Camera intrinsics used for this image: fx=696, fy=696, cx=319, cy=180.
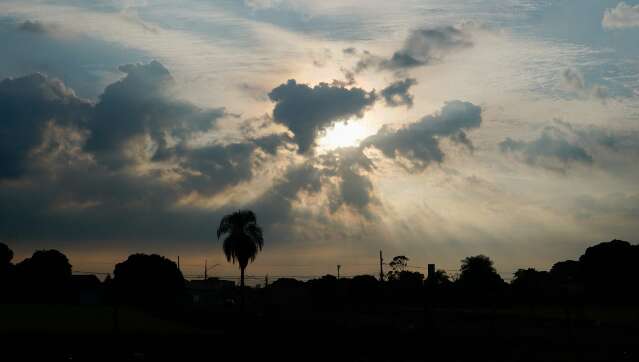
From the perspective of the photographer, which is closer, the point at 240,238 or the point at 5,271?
the point at 240,238

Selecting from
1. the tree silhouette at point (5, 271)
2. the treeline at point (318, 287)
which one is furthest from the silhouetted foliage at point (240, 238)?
the tree silhouette at point (5, 271)

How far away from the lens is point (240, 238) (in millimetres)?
66750

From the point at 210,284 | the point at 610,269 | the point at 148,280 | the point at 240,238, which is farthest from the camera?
the point at 210,284

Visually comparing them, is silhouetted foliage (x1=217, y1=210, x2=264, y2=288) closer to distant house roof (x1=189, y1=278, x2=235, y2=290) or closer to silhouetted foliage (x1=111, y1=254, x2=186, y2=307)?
silhouetted foliage (x1=111, y1=254, x2=186, y2=307)

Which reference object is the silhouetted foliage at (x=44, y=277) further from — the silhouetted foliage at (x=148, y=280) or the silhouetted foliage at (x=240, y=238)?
the silhouetted foliage at (x=240, y=238)

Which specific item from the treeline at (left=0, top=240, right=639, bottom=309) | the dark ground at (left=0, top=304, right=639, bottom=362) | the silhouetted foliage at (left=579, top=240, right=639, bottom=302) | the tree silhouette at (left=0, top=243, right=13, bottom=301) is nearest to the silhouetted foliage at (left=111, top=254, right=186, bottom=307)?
the treeline at (left=0, top=240, right=639, bottom=309)

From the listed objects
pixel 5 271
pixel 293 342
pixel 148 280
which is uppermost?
pixel 5 271

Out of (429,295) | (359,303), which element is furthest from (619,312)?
(429,295)

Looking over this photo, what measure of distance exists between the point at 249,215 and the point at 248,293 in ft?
196

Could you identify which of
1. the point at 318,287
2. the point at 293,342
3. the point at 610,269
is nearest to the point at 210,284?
the point at 318,287

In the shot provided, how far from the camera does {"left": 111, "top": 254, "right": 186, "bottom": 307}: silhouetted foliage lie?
102312mm

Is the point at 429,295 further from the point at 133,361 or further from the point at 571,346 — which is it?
the point at 133,361

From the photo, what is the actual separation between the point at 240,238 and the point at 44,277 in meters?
50.8

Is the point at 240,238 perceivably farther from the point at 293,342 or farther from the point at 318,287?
the point at 318,287
